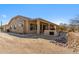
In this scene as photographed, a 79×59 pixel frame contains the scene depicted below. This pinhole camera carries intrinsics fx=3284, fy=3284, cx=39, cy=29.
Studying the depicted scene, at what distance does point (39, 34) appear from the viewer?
149 ft

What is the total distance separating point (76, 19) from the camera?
45469 millimetres

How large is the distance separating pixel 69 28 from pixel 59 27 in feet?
0.46

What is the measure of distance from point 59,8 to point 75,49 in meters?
0.61

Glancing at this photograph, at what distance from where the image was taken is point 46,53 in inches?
1791

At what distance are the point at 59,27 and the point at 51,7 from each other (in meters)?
0.30

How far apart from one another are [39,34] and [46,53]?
287 millimetres

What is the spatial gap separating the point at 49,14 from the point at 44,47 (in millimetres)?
463

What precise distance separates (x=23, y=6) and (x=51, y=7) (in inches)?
15.3

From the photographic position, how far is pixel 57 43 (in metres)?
45.5

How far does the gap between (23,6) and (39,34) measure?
1.48 feet

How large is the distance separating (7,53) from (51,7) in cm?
88

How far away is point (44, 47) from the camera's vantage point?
4553cm
